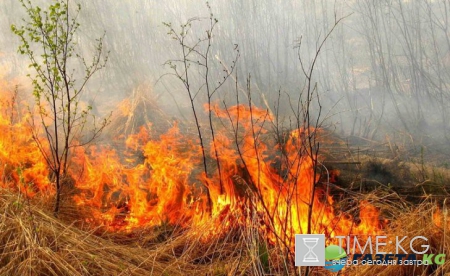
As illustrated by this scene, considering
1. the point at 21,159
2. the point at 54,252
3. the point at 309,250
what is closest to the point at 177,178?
the point at 54,252

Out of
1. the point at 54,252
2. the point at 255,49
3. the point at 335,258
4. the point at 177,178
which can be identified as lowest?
the point at 335,258

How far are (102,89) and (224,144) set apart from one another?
418 centimetres

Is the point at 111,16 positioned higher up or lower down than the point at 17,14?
lower down

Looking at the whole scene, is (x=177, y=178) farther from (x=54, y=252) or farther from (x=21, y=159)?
(x=21, y=159)

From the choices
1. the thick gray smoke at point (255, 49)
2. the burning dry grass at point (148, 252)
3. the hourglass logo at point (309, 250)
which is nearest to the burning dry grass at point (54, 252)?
the burning dry grass at point (148, 252)

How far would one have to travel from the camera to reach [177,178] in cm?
450

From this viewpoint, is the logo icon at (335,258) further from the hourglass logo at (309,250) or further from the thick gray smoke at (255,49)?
the thick gray smoke at (255,49)

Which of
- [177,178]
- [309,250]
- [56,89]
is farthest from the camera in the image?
[177,178]

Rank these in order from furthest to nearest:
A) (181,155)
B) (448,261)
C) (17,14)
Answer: (17,14) → (181,155) → (448,261)

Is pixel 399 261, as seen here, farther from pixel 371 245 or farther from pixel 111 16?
pixel 111 16

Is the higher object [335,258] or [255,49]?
[255,49]

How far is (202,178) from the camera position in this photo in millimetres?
4410

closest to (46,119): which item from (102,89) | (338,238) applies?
(102,89)

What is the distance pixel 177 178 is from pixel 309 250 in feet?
7.05
